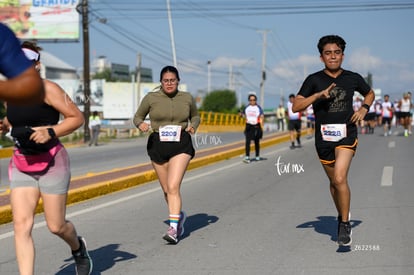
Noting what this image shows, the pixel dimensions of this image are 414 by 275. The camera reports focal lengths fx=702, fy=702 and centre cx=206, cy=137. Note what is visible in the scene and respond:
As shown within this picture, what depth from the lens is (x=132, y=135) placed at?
42.8 metres

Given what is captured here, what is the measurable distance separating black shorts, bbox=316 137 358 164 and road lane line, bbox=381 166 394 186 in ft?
18.7

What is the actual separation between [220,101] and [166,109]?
439ft

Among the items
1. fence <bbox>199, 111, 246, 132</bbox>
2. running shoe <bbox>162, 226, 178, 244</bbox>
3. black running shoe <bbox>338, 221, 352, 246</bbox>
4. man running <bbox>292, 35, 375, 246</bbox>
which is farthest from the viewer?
fence <bbox>199, 111, 246, 132</bbox>

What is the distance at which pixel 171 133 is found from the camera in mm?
7508

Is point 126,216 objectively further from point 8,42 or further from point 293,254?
point 8,42

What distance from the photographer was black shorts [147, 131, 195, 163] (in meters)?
7.52

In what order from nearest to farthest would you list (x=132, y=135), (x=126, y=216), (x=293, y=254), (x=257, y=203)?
1. (x=293, y=254)
2. (x=126, y=216)
3. (x=257, y=203)
4. (x=132, y=135)

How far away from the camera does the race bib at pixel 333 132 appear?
670 centimetres

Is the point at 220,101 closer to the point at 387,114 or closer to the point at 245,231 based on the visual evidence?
the point at 387,114

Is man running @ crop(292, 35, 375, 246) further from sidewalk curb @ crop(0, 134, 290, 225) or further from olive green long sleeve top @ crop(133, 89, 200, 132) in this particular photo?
sidewalk curb @ crop(0, 134, 290, 225)

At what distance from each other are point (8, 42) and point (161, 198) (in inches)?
325

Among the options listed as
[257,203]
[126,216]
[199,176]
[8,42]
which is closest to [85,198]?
[126,216]

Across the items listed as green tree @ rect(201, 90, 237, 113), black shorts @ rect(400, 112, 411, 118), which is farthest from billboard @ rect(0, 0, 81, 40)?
green tree @ rect(201, 90, 237, 113)

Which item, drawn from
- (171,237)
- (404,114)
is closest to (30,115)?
(171,237)
